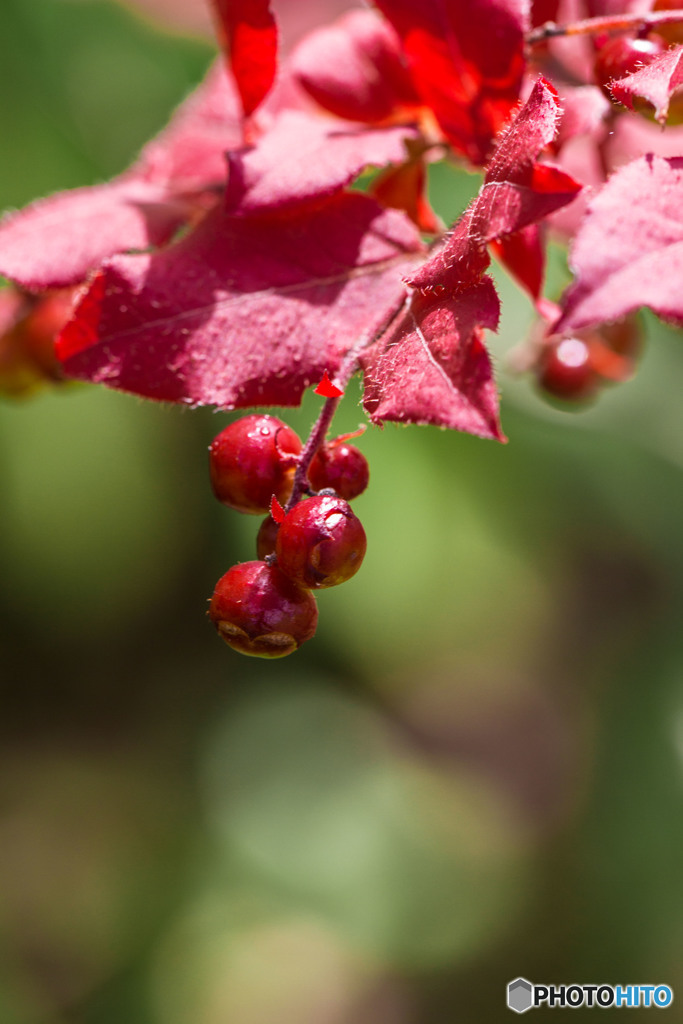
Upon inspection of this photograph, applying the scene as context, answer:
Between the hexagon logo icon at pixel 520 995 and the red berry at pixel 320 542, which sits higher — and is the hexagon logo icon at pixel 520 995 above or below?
above

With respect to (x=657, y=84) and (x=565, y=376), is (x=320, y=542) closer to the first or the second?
(x=657, y=84)

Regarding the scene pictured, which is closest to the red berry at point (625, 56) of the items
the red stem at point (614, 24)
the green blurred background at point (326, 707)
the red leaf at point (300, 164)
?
the red stem at point (614, 24)

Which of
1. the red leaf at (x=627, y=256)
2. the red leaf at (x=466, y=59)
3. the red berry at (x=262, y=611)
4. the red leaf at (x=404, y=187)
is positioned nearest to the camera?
the red leaf at (x=627, y=256)

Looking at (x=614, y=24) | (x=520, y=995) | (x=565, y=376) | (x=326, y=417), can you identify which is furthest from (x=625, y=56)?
(x=520, y=995)

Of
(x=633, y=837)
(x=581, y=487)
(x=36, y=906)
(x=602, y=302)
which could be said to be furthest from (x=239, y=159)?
(x=36, y=906)

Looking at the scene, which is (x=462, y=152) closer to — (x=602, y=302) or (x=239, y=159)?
(x=239, y=159)

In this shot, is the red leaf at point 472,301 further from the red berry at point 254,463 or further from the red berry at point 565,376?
the red berry at point 565,376

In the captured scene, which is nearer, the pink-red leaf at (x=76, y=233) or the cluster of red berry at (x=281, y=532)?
the cluster of red berry at (x=281, y=532)
